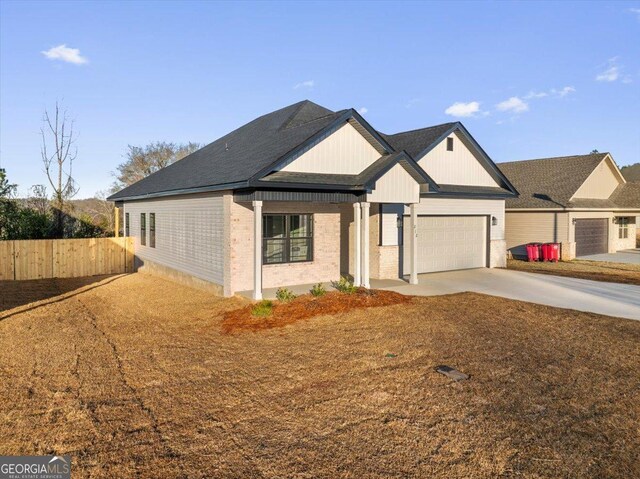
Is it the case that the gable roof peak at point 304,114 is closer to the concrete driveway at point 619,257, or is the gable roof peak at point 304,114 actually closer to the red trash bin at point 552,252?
the red trash bin at point 552,252

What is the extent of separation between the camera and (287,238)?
14.9 metres

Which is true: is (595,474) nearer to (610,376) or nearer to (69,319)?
(610,376)

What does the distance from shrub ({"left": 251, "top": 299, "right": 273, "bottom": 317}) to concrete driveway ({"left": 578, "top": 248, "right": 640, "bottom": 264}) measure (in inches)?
827

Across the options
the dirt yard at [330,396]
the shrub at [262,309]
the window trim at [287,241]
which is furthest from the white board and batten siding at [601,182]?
the shrub at [262,309]

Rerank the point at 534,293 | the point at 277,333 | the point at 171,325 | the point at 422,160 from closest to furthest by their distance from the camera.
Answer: the point at 277,333 < the point at 171,325 < the point at 534,293 < the point at 422,160

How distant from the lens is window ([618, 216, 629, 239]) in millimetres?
30438

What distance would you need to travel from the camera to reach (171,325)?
34.5 ft

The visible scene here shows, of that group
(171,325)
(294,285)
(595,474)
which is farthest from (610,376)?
(294,285)

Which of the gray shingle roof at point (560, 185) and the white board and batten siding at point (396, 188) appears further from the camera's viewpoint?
the gray shingle roof at point (560, 185)

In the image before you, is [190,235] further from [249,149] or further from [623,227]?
[623,227]

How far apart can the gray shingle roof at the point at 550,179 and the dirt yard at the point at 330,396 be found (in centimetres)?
1671

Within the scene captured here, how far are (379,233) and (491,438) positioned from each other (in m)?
12.0

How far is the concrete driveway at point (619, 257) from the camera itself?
24.3 metres

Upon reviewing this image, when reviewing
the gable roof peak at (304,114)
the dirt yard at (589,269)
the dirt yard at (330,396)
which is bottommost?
the dirt yard at (330,396)
